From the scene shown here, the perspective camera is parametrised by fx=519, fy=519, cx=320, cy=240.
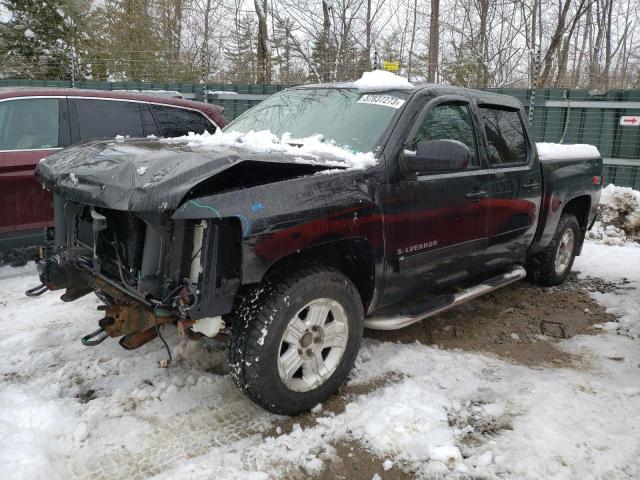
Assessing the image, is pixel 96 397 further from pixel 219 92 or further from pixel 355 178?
pixel 219 92

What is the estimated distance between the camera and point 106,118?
5688mm

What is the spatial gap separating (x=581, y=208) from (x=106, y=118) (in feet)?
17.7

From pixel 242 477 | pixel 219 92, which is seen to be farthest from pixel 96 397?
pixel 219 92

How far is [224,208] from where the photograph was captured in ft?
8.16

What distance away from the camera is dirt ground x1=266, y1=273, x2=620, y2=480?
316cm

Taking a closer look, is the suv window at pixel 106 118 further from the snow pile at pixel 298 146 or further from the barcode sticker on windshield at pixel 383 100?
the barcode sticker on windshield at pixel 383 100

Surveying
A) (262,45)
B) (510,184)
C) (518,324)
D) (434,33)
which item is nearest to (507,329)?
(518,324)

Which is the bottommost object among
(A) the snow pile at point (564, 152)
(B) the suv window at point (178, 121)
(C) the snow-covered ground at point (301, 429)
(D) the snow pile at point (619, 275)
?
(C) the snow-covered ground at point (301, 429)

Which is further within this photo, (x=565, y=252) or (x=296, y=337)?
(x=565, y=252)

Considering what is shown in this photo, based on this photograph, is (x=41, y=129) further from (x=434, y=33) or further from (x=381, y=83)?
(x=434, y=33)

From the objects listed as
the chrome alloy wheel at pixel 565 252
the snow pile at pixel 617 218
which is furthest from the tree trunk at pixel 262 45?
the chrome alloy wheel at pixel 565 252

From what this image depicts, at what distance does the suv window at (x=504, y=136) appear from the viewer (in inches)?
171

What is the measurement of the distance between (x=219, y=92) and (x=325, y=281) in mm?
9949

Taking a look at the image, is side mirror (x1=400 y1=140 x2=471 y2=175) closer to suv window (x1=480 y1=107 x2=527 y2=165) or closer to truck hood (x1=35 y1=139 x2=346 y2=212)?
truck hood (x1=35 y1=139 x2=346 y2=212)
